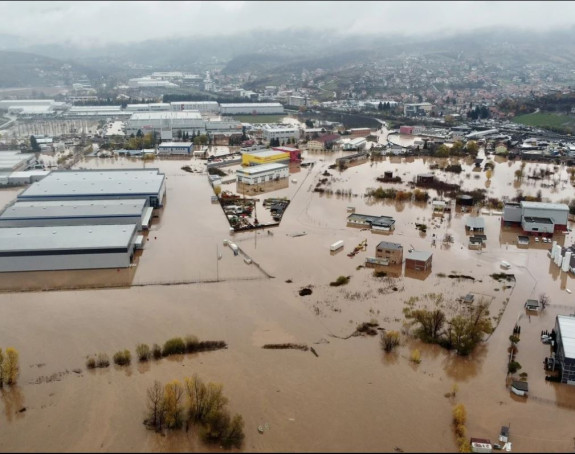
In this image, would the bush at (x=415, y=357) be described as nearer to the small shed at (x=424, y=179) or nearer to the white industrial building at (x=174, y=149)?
the small shed at (x=424, y=179)

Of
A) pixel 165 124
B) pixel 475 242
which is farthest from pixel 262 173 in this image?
pixel 165 124

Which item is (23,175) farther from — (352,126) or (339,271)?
(352,126)

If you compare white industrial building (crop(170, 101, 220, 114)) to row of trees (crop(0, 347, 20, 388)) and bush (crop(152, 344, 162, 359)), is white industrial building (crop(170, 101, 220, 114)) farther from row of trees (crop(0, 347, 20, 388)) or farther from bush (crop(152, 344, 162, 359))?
row of trees (crop(0, 347, 20, 388))

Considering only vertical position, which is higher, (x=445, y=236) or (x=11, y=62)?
(x=11, y=62)

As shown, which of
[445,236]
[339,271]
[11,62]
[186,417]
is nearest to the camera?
[186,417]

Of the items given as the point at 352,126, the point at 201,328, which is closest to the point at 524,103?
the point at 352,126
